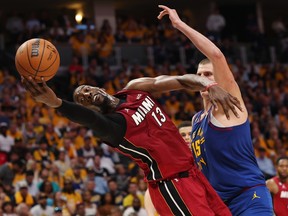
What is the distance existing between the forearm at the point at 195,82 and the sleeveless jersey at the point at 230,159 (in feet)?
1.82

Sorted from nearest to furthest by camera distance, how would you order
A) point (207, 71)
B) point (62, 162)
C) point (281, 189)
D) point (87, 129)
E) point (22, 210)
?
point (207, 71), point (281, 189), point (22, 210), point (62, 162), point (87, 129)

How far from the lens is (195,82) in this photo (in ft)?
16.5

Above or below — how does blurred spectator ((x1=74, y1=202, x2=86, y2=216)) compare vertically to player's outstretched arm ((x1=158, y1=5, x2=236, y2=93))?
below

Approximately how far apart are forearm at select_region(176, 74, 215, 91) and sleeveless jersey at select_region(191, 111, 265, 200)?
56 cm

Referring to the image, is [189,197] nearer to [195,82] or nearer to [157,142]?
[157,142]

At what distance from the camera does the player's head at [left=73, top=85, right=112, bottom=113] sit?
4918 millimetres

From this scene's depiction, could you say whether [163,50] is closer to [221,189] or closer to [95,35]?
[95,35]

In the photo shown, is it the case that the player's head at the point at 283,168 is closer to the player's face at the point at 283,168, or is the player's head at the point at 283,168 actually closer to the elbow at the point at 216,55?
the player's face at the point at 283,168

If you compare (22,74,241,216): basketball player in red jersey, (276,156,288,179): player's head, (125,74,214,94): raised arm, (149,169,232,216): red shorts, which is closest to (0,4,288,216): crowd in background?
(125,74,214,94): raised arm

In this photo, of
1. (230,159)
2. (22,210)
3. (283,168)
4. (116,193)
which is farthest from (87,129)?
(230,159)

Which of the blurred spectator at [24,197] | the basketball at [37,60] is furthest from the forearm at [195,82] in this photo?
the blurred spectator at [24,197]

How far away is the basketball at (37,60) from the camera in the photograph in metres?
4.65

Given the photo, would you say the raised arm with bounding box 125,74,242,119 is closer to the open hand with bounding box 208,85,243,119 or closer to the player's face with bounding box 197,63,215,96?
the open hand with bounding box 208,85,243,119

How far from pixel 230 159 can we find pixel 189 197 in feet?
1.92
